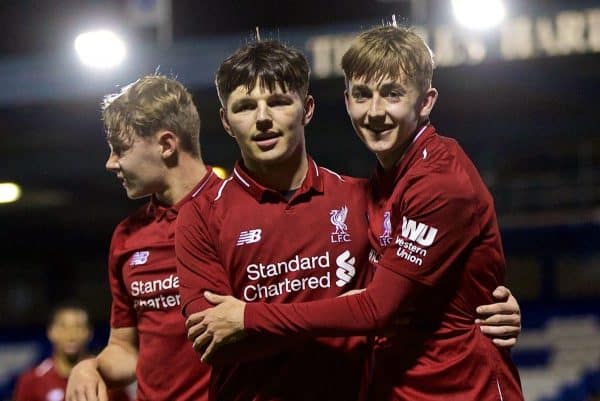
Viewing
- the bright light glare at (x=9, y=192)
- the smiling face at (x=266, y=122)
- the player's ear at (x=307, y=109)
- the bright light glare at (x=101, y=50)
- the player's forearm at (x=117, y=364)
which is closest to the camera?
the smiling face at (x=266, y=122)

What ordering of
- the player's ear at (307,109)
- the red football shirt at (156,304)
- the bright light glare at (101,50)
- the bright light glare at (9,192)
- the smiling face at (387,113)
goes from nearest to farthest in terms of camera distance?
the smiling face at (387,113) < the player's ear at (307,109) < the red football shirt at (156,304) < the bright light glare at (101,50) < the bright light glare at (9,192)

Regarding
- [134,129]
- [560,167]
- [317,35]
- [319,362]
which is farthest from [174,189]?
[560,167]

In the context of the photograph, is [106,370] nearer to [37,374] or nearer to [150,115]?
[150,115]

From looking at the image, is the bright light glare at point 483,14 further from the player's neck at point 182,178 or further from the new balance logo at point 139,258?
the new balance logo at point 139,258

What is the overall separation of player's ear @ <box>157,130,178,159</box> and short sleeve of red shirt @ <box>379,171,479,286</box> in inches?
39.8

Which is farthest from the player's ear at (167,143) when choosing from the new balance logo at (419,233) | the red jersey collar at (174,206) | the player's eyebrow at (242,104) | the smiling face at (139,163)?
the new balance logo at (419,233)

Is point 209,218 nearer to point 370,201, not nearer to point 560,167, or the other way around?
point 370,201

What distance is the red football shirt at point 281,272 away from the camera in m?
3.16

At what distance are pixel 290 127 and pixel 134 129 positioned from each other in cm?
73

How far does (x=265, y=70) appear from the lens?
10.5ft

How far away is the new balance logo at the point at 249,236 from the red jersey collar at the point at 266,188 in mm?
104

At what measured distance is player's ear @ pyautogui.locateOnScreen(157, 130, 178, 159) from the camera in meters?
3.74

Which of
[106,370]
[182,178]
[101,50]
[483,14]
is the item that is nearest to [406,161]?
[182,178]

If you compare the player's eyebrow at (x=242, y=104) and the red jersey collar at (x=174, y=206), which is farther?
the red jersey collar at (x=174, y=206)
